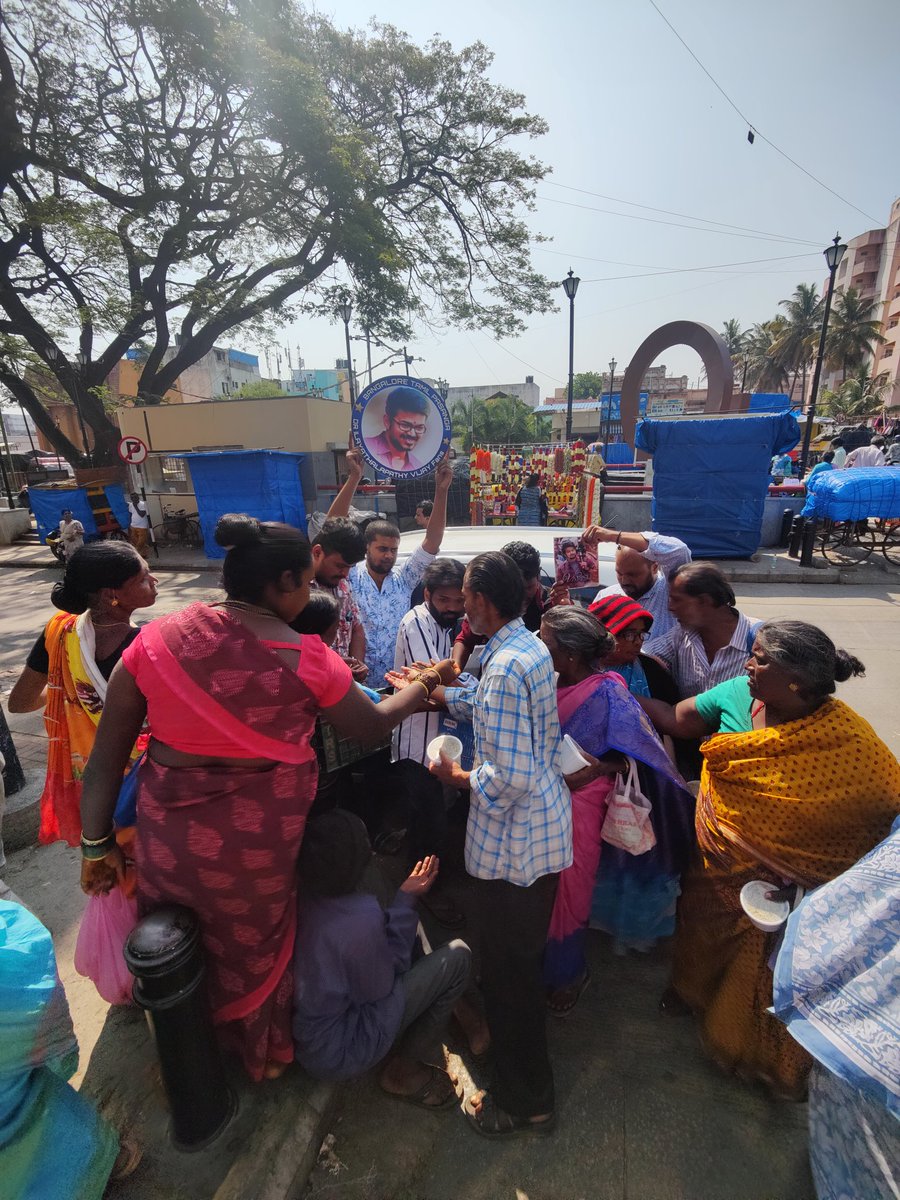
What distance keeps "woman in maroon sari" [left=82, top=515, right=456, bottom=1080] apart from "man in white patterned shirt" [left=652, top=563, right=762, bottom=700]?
1.55 meters

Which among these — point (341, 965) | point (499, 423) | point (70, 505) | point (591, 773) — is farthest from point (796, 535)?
point (499, 423)

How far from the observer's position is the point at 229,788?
141 centimetres

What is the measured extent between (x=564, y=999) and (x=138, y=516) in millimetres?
13386

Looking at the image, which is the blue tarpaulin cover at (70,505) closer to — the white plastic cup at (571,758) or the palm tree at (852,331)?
the white plastic cup at (571,758)

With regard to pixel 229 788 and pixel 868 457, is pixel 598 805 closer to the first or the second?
pixel 229 788

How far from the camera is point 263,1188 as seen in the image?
1564mm

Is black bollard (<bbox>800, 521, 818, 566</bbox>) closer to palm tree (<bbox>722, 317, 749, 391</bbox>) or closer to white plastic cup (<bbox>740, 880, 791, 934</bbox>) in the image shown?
white plastic cup (<bbox>740, 880, 791, 934</bbox>)

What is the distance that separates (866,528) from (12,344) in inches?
697

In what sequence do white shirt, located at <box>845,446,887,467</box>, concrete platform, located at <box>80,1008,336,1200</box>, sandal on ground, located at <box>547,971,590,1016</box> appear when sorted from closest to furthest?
concrete platform, located at <box>80,1008,336,1200</box> → sandal on ground, located at <box>547,971,590,1016</box> → white shirt, located at <box>845,446,887,467</box>

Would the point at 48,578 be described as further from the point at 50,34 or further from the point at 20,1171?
the point at 20,1171

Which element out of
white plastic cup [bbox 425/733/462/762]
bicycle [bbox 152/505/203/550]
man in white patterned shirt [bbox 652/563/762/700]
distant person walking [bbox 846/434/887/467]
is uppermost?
distant person walking [bbox 846/434/887/467]

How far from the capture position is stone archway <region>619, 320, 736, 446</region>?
465 inches

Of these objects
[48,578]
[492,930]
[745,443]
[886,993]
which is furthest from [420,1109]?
[48,578]

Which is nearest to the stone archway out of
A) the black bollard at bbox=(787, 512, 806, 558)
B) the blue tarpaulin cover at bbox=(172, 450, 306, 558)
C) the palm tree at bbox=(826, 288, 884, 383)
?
the black bollard at bbox=(787, 512, 806, 558)
